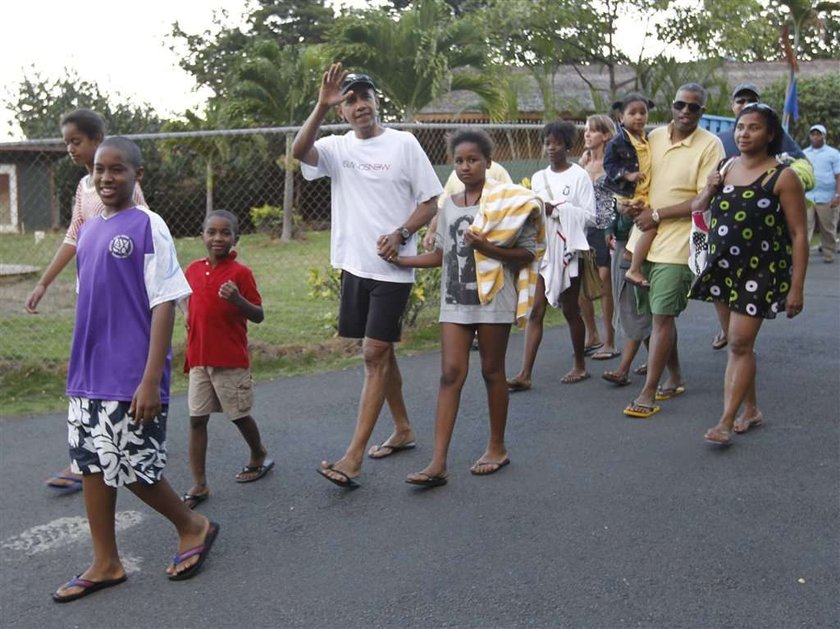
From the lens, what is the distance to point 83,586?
3662 mm

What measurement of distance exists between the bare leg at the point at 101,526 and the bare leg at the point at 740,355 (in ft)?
10.5

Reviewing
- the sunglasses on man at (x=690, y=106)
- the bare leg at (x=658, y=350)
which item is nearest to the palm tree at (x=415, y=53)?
the sunglasses on man at (x=690, y=106)

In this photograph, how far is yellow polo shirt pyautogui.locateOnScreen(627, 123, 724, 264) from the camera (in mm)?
5527

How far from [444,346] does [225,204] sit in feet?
28.5

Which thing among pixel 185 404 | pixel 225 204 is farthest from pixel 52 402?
pixel 225 204

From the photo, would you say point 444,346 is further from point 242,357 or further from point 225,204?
point 225,204

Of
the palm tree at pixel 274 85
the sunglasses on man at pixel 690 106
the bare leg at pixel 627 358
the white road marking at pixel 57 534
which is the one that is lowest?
the white road marking at pixel 57 534

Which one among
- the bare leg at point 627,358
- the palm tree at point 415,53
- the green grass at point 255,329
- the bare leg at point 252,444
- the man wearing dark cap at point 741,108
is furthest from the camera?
the palm tree at point 415,53

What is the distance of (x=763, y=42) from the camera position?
21.0 m

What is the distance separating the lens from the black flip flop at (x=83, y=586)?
362 cm

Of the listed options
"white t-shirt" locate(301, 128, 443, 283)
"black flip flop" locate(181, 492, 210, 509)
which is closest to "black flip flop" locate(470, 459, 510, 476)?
"white t-shirt" locate(301, 128, 443, 283)

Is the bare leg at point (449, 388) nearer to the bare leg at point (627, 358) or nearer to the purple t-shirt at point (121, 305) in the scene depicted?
the purple t-shirt at point (121, 305)

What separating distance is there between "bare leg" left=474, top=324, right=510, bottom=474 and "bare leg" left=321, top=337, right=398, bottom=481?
1.63 ft

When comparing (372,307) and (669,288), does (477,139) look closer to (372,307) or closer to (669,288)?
(372,307)
